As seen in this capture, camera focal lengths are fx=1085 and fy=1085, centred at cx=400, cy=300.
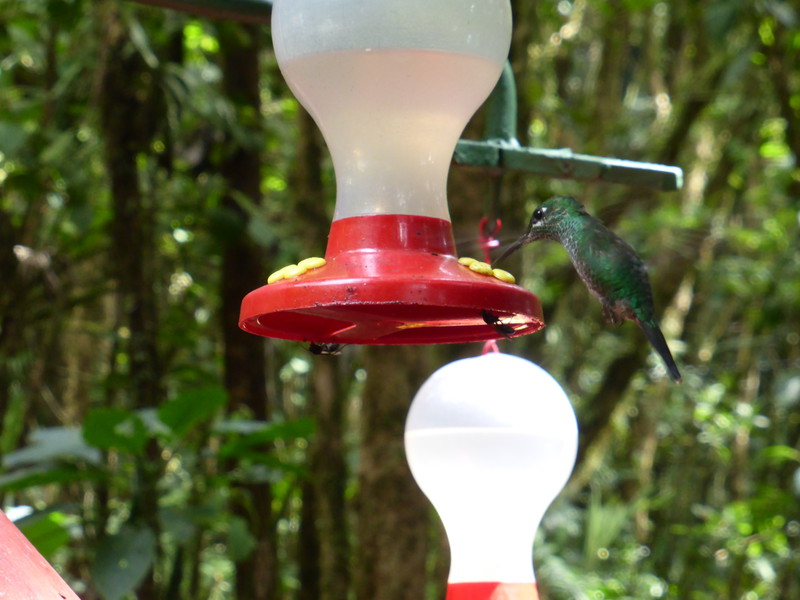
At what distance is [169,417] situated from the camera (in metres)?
2.83

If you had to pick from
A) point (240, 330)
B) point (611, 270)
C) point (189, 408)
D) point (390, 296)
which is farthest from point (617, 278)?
point (240, 330)

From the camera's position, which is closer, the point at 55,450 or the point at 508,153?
the point at 508,153

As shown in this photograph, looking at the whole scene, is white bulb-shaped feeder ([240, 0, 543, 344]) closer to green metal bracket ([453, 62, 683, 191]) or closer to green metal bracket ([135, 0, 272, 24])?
green metal bracket ([453, 62, 683, 191])

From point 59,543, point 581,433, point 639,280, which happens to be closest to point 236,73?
point 581,433

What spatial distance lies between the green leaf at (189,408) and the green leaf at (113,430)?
2.8 inches

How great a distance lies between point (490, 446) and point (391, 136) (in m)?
0.56

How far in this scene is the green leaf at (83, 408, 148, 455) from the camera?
2697 mm

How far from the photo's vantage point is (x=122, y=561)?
2764 millimetres

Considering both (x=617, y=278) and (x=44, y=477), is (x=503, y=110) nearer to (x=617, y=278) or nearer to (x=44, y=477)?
(x=617, y=278)

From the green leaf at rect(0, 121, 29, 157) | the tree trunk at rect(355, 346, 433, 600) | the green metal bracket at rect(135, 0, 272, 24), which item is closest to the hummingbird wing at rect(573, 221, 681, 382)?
the green metal bracket at rect(135, 0, 272, 24)

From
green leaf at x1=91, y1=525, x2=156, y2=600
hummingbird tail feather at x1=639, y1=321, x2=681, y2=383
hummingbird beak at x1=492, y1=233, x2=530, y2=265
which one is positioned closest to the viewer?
hummingbird tail feather at x1=639, y1=321, x2=681, y2=383

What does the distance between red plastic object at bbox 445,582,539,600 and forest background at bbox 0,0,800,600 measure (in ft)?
1.78

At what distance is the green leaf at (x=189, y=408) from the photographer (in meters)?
2.78

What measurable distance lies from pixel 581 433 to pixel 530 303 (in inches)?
148
